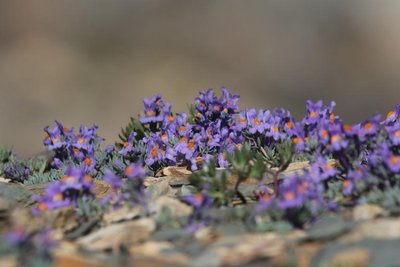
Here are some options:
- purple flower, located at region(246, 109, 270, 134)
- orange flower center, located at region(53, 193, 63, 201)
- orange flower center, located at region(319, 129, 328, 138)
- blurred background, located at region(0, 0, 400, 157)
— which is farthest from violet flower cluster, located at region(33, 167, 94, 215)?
blurred background, located at region(0, 0, 400, 157)

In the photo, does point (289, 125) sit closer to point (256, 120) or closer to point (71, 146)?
point (256, 120)

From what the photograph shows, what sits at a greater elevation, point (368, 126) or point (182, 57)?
point (182, 57)

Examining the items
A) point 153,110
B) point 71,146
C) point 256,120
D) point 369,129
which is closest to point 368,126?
point 369,129

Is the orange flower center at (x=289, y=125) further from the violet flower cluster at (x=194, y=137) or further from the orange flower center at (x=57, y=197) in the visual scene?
the orange flower center at (x=57, y=197)

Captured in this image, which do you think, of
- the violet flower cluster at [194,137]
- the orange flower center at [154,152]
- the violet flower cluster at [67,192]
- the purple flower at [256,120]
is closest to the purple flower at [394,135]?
the purple flower at [256,120]

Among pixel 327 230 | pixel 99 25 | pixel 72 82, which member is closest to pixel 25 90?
pixel 72 82

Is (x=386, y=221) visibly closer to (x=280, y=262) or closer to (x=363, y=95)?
(x=280, y=262)
